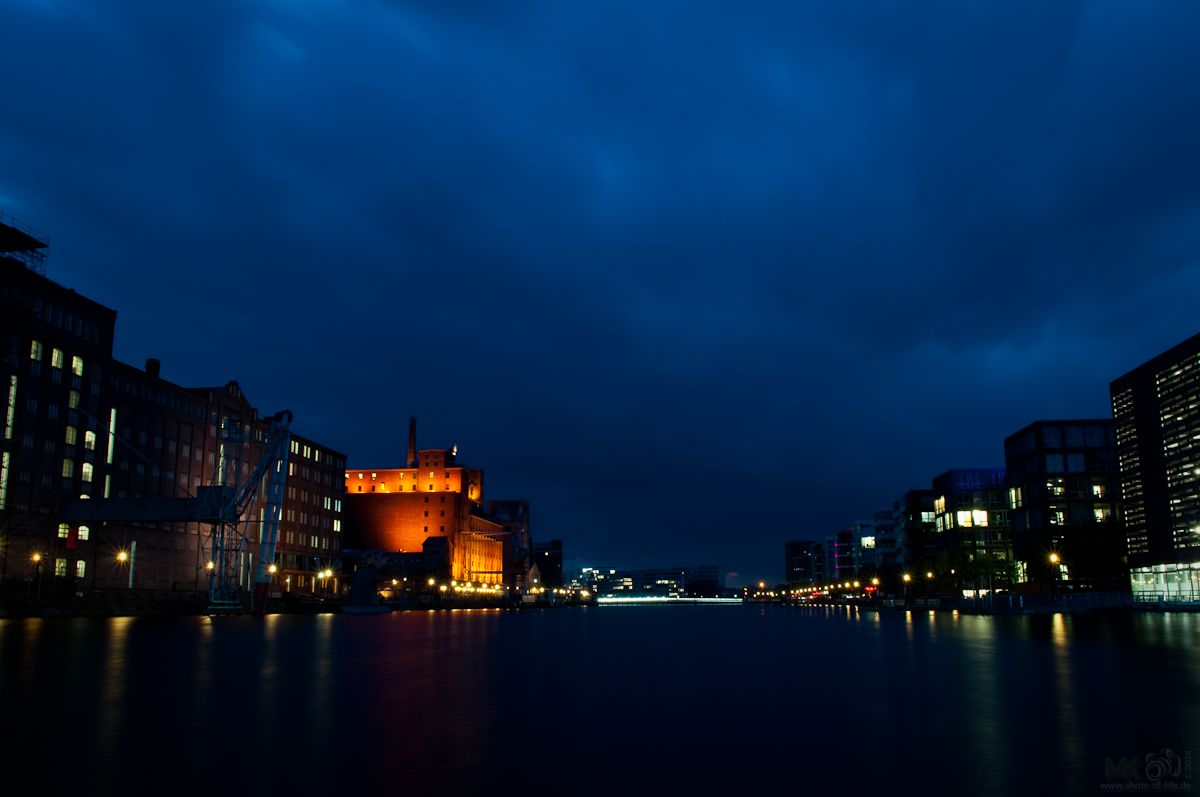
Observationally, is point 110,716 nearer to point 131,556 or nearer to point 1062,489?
point 131,556

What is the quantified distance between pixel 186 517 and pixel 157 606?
10927mm

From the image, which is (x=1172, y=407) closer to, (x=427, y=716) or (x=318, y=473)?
(x=427, y=716)

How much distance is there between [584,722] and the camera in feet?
67.8

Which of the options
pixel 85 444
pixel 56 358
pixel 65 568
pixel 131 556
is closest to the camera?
pixel 65 568

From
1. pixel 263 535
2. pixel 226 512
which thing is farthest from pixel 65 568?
pixel 263 535

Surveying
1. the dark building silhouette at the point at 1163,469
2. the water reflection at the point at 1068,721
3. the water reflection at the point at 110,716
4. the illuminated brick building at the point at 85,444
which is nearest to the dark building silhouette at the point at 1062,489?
the dark building silhouette at the point at 1163,469

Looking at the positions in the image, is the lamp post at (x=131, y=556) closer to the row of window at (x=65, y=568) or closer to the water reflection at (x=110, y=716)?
the row of window at (x=65, y=568)

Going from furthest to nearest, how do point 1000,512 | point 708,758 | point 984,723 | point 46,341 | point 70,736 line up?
point 1000,512 → point 46,341 → point 984,723 → point 70,736 → point 708,758

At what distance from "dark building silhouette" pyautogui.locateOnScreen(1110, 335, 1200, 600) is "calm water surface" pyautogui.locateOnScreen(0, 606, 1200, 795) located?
89526 mm

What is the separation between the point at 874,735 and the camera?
60.8ft

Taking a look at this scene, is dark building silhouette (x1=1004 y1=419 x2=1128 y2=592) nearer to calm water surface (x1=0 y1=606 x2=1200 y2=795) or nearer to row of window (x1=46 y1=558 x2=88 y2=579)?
calm water surface (x1=0 y1=606 x2=1200 y2=795)

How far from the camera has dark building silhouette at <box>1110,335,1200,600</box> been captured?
371ft

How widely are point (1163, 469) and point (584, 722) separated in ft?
413

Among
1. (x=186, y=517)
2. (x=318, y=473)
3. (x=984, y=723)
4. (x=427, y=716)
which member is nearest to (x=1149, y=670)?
(x=984, y=723)
